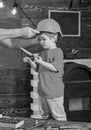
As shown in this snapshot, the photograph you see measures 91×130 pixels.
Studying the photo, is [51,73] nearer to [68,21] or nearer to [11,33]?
[11,33]

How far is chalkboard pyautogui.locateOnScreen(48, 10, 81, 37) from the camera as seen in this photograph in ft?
12.2

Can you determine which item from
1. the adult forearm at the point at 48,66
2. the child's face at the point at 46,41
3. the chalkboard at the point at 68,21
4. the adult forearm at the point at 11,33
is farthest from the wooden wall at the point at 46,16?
the adult forearm at the point at 11,33

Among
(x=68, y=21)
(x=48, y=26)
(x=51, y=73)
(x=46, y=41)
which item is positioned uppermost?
(x=68, y=21)

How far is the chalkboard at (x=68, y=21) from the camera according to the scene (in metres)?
3.72

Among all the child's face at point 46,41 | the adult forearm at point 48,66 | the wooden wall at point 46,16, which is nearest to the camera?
the adult forearm at point 48,66

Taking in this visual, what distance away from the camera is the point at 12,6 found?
3637 millimetres

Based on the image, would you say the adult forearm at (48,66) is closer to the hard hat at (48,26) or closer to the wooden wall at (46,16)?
the hard hat at (48,26)

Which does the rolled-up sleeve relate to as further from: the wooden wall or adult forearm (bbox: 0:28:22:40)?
the wooden wall

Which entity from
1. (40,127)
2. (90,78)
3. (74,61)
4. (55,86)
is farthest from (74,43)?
(40,127)

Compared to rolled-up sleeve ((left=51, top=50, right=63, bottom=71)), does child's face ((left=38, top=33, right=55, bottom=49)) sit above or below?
above

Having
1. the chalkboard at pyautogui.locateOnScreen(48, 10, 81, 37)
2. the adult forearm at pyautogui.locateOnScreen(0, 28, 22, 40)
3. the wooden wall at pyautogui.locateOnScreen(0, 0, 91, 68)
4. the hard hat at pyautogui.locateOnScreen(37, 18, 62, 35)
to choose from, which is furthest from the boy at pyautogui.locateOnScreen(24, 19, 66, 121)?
the chalkboard at pyautogui.locateOnScreen(48, 10, 81, 37)

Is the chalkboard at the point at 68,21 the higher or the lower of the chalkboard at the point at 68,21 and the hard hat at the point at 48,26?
the higher

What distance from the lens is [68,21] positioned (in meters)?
3.76

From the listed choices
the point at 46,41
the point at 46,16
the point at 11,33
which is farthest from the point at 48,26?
the point at 46,16
